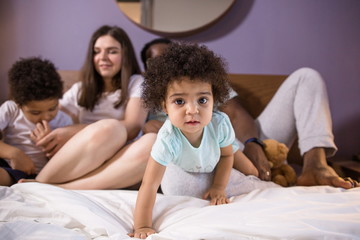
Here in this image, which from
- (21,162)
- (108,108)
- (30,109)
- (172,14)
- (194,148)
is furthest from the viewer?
(172,14)

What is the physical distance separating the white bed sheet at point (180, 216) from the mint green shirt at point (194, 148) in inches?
4.3

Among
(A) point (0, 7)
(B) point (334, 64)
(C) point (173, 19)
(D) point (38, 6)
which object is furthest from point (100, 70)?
(B) point (334, 64)

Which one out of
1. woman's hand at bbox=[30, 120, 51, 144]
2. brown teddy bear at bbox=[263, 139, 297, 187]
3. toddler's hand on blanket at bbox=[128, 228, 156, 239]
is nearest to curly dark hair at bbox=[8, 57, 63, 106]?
woman's hand at bbox=[30, 120, 51, 144]

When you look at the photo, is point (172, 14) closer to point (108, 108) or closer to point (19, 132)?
point (108, 108)

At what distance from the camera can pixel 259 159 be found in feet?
4.12

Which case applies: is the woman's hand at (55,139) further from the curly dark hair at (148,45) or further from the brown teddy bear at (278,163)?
the brown teddy bear at (278,163)

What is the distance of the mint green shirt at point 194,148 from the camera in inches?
36.0

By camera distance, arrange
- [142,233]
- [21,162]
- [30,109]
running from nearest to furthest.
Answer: [142,233]
[21,162]
[30,109]

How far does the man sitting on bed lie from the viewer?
1.25 m

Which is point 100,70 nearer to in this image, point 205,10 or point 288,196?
point 205,10

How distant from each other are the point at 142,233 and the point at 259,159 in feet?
2.01

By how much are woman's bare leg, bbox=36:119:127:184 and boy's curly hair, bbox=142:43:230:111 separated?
222 mm

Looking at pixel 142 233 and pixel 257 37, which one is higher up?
pixel 257 37

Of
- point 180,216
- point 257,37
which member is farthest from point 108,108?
point 257,37
